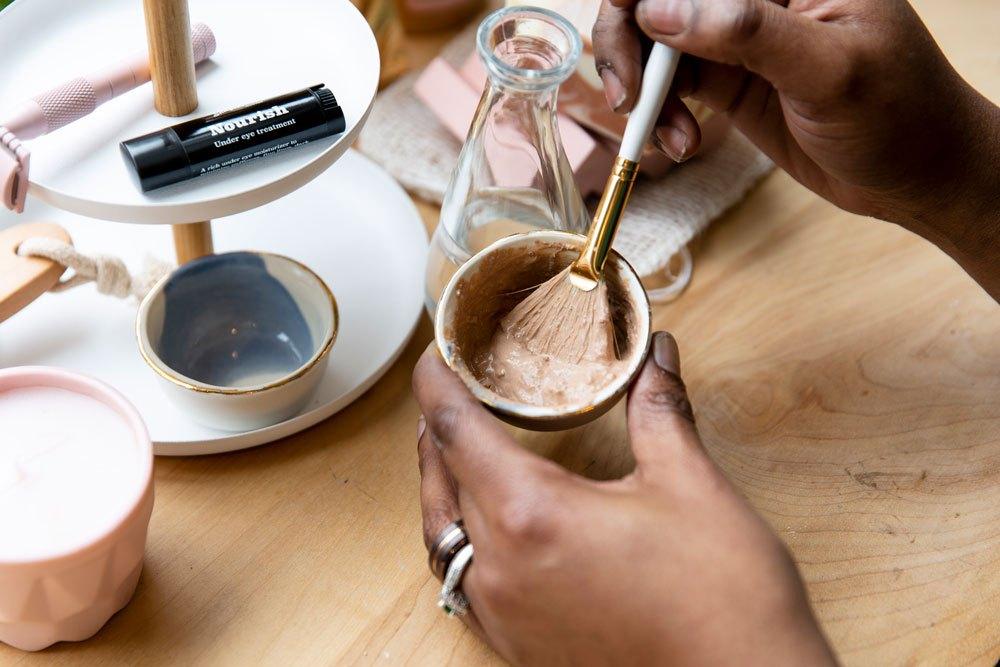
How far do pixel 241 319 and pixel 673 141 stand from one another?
320 millimetres

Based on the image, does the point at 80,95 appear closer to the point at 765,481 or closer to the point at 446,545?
the point at 446,545

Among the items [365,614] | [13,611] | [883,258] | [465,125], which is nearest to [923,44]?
[883,258]

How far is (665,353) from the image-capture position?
0.50 meters

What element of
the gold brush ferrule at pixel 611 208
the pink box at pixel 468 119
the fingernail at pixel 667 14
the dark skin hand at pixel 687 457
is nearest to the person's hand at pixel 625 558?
the dark skin hand at pixel 687 457

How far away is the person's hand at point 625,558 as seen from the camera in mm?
411

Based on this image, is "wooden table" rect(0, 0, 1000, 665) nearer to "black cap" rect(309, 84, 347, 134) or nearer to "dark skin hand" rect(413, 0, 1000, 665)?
"dark skin hand" rect(413, 0, 1000, 665)

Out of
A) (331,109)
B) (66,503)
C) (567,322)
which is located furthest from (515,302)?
(66,503)

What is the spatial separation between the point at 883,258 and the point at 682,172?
0.17 metres

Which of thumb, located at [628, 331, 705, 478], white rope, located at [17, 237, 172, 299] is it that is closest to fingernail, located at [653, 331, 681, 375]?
thumb, located at [628, 331, 705, 478]

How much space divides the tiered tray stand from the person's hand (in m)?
0.18

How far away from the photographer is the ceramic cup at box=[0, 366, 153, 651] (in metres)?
0.45

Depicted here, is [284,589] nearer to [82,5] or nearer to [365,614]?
[365,614]

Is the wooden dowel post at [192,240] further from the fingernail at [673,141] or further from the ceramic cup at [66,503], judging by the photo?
the fingernail at [673,141]

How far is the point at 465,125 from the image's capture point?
75 centimetres
